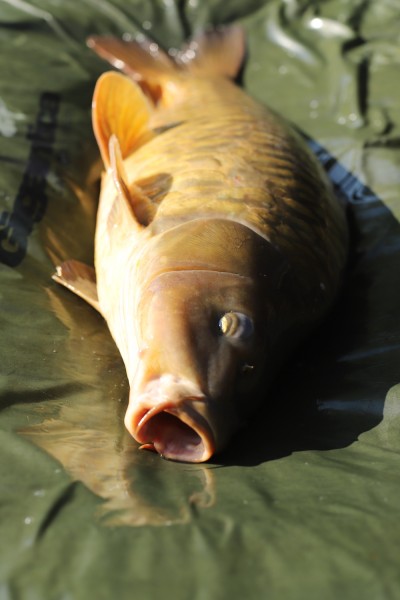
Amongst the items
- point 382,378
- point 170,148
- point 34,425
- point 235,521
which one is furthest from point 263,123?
point 235,521

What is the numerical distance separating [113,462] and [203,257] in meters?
0.60

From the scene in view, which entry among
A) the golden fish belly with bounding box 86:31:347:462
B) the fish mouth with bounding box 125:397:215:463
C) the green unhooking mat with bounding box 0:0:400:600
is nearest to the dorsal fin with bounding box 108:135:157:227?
the golden fish belly with bounding box 86:31:347:462

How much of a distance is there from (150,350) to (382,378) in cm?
67

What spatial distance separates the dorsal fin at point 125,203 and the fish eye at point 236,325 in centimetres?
55

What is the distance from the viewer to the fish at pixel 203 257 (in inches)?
76.8

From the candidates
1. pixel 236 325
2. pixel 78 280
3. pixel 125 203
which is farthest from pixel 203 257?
pixel 78 280

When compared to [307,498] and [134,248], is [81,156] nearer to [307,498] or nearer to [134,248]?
[134,248]

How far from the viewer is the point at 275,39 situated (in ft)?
13.7

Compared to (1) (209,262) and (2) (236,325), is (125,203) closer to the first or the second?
(1) (209,262)

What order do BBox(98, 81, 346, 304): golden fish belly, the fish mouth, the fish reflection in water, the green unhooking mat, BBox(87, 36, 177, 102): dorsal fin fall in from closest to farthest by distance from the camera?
the green unhooking mat, the fish reflection in water, the fish mouth, BBox(98, 81, 346, 304): golden fish belly, BBox(87, 36, 177, 102): dorsal fin

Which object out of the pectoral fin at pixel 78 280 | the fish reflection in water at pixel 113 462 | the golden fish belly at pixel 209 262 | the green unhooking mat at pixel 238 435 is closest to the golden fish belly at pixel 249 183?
the golden fish belly at pixel 209 262

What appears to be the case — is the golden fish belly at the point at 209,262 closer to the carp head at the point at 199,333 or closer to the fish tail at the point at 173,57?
the carp head at the point at 199,333

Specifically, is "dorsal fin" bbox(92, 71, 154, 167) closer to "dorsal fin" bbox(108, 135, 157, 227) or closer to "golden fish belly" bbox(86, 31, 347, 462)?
"golden fish belly" bbox(86, 31, 347, 462)

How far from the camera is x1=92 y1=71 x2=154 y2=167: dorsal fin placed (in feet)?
9.95
